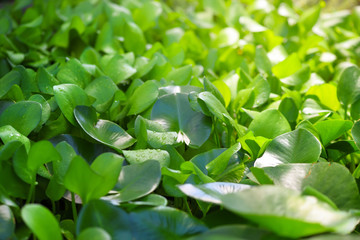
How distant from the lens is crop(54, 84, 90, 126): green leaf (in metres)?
0.69

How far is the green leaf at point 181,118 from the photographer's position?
709 millimetres

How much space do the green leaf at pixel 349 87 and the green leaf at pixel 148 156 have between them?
438mm

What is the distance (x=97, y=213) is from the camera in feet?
1.63

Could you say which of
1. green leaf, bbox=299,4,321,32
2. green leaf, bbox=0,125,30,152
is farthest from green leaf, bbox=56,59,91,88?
green leaf, bbox=299,4,321,32

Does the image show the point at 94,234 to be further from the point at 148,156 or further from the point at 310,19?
the point at 310,19

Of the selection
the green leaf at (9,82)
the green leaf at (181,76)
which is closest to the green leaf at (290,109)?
the green leaf at (181,76)

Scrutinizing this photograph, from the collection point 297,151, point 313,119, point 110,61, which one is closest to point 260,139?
point 297,151

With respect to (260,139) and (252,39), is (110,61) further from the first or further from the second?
(252,39)

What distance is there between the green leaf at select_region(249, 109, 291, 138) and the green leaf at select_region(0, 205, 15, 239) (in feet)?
1.42

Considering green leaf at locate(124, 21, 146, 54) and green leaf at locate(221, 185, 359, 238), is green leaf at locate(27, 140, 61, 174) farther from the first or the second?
green leaf at locate(124, 21, 146, 54)

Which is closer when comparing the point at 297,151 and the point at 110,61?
the point at 297,151

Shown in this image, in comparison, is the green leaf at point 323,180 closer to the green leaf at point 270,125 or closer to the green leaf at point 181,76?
the green leaf at point 270,125

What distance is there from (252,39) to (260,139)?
29.8 inches

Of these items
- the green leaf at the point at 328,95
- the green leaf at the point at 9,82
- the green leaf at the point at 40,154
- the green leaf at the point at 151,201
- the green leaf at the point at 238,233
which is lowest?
the green leaf at the point at 328,95
